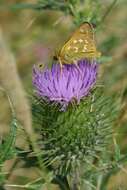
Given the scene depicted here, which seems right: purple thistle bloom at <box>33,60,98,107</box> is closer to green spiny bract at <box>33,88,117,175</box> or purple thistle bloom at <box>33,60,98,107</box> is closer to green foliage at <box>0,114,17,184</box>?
green spiny bract at <box>33,88,117,175</box>

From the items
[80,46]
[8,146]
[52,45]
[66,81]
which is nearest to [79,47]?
[80,46]

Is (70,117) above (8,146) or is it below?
above

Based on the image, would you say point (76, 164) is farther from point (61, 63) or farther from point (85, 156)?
point (61, 63)

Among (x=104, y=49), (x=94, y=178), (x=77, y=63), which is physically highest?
A: (x=104, y=49)

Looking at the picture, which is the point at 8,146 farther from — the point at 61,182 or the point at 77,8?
the point at 77,8

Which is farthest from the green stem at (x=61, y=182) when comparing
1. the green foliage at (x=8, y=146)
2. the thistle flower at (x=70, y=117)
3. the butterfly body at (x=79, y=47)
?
the butterfly body at (x=79, y=47)

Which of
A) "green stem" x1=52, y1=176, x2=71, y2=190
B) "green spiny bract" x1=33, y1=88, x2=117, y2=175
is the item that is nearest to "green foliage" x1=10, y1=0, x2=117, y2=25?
"green spiny bract" x1=33, y1=88, x2=117, y2=175

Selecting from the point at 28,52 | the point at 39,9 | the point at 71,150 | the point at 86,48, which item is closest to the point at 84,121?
the point at 71,150
